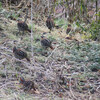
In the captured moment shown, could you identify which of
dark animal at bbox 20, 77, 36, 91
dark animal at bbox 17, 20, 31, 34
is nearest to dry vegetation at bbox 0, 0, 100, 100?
dark animal at bbox 20, 77, 36, 91

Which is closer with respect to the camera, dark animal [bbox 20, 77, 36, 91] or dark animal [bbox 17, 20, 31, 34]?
dark animal [bbox 20, 77, 36, 91]

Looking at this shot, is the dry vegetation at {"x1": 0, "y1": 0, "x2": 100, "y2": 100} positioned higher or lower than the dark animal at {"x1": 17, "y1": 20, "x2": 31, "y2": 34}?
lower

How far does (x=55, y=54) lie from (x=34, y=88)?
51.4 inches

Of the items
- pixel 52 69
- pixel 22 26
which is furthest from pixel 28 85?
pixel 22 26

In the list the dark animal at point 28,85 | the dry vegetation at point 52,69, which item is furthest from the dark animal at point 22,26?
the dark animal at point 28,85

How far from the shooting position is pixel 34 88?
254cm

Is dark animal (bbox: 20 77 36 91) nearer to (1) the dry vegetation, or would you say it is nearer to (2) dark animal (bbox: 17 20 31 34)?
(1) the dry vegetation

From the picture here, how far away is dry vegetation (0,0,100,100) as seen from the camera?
2555 millimetres

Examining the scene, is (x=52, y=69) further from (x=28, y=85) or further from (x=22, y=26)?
(x=22, y=26)

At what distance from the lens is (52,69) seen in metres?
3.18

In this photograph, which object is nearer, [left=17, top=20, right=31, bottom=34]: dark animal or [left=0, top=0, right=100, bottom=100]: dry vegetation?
[left=0, top=0, right=100, bottom=100]: dry vegetation

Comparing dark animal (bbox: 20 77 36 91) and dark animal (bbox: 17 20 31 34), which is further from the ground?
dark animal (bbox: 17 20 31 34)

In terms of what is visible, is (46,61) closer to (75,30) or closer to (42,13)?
(75,30)

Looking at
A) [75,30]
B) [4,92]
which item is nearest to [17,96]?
[4,92]
